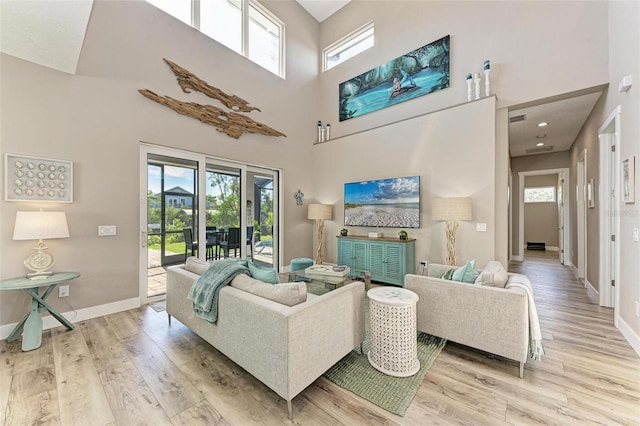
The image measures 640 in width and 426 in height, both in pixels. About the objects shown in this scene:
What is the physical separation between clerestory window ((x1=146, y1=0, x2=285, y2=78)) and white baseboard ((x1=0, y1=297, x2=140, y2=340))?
4.23 meters

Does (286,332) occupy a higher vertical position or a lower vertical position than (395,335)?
higher

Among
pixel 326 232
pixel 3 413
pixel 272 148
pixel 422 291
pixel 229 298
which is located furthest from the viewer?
pixel 326 232

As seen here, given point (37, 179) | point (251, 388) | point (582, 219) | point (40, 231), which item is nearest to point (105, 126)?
point (37, 179)

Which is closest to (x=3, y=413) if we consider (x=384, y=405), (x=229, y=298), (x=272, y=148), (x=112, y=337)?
(x=112, y=337)

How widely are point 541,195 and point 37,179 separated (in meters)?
12.3

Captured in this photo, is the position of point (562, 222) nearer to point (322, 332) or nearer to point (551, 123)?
point (551, 123)

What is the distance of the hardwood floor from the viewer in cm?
159

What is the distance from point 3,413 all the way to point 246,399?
153 centimetres

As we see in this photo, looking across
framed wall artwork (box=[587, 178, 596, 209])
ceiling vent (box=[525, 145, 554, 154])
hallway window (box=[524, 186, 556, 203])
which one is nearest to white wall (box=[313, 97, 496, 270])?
framed wall artwork (box=[587, 178, 596, 209])

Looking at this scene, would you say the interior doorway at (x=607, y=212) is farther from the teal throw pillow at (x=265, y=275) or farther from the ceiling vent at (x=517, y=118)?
the teal throw pillow at (x=265, y=275)

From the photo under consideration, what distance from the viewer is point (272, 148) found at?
5.21 m

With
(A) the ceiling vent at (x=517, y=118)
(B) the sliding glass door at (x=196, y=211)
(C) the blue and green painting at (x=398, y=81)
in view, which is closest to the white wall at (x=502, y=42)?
(C) the blue and green painting at (x=398, y=81)

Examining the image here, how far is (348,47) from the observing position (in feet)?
19.3

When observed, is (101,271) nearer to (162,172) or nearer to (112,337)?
(112,337)
